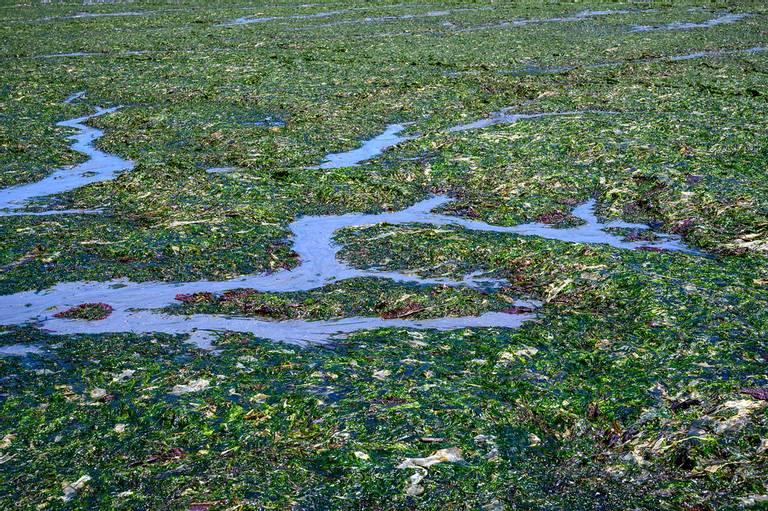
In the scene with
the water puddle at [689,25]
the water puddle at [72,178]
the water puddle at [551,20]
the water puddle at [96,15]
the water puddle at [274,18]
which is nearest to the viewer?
the water puddle at [72,178]

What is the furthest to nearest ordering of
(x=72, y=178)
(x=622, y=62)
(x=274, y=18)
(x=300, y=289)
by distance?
(x=274, y=18)
(x=622, y=62)
(x=72, y=178)
(x=300, y=289)

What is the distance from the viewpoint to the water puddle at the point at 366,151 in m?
16.2

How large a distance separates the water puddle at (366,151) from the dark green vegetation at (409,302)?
1.24ft

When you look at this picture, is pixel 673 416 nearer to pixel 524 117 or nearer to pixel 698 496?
pixel 698 496

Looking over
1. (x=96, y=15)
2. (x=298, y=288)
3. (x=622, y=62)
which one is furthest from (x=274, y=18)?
(x=298, y=288)

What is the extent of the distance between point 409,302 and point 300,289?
5.16ft

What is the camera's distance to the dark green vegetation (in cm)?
646

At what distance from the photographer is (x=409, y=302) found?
9.81 m

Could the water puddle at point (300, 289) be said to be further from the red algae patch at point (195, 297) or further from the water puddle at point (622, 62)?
the water puddle at point (622, 62)

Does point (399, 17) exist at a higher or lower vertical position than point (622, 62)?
higher

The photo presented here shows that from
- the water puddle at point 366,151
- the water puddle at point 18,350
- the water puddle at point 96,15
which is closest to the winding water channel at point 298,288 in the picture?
the water puddle at point 18,350

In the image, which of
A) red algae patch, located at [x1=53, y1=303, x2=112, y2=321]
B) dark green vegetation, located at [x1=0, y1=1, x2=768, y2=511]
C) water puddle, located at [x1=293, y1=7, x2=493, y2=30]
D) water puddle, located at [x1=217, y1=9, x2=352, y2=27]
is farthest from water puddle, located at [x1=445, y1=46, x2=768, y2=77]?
water puddle, located at [x1=217, y1=9, x2=352, y2=27]

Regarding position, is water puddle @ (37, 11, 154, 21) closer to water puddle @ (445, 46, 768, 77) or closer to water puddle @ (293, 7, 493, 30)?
water puddle @ (293, 7, 493, 30)

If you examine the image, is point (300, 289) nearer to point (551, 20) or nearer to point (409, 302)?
point (409, 302)
